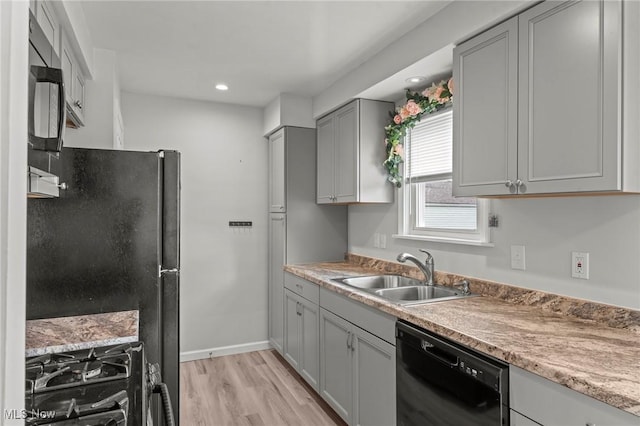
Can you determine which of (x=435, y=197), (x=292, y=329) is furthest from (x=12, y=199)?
(x=292, y=329)

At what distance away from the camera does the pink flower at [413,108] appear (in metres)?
2.68

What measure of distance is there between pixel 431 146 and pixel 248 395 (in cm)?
230

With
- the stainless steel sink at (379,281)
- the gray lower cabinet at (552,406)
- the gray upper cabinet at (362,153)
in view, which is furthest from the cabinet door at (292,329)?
the gray lower cabinet at (552,406)

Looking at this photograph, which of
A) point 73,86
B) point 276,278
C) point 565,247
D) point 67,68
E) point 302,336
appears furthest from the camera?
point 276,278

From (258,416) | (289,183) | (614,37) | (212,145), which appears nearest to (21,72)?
(614,37)

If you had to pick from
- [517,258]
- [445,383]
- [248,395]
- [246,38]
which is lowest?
[248,395]

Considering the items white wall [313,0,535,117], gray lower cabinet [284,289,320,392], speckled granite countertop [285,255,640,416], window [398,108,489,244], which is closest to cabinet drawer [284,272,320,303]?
gray lower cabinet [284,289,320,392]

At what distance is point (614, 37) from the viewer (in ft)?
4.57

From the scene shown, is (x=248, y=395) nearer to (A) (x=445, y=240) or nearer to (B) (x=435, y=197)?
(A) (x=445, y=240)

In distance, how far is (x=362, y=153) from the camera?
3.05m

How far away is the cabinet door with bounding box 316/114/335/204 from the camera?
3448mm

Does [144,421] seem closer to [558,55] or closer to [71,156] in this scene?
[71,156]

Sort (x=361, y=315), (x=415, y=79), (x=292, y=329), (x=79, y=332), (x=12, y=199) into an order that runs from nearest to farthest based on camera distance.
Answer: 1. (x=12, y=199)
2. (x=79, y=332)
3. (x=361, y=315)
4. (x=415, y=79)
5. (x=292, y=329)

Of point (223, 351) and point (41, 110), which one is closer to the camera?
point (41, 110)
